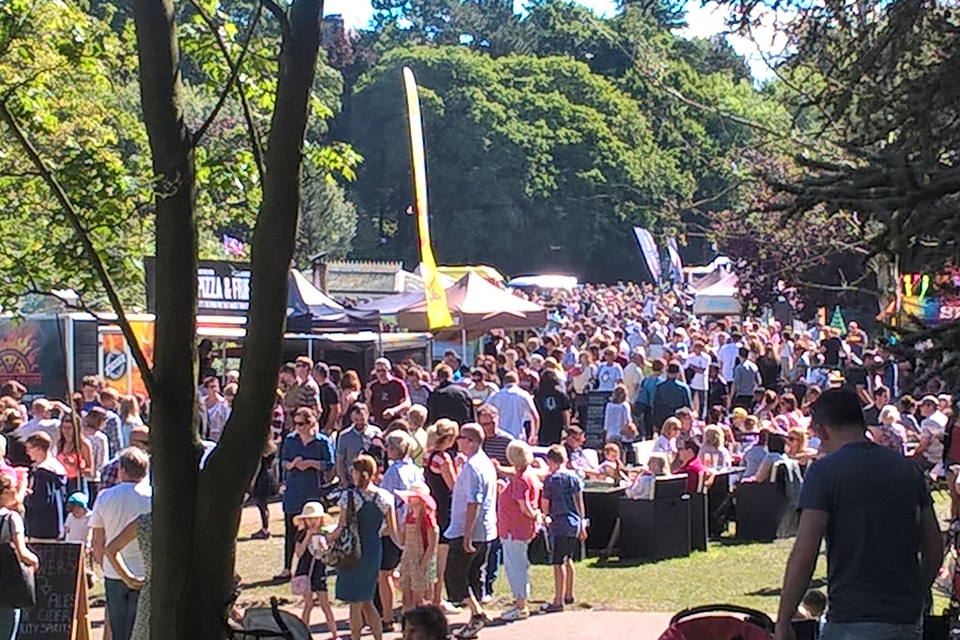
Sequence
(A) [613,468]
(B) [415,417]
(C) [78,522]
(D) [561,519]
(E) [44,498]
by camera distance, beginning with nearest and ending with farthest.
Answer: (C) [78,522], (E) [44,498], (D) [561,519], (B) [415,417], (A) [613,468]

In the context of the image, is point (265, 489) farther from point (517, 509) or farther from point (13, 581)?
point (13, 581)

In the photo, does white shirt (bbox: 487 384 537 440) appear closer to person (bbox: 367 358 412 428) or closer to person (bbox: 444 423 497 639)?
person (bbox: 367 358 412 428)

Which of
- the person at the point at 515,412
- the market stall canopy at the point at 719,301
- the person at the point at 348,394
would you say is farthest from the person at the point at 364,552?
the market stall canopy at the point at 719,301

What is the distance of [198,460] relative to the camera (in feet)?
17.2

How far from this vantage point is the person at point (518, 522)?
1225cm

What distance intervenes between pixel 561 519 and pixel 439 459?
47.5 inches

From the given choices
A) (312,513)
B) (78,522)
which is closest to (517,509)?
(312,513)

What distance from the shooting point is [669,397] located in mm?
20406

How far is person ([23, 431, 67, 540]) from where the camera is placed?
12.1m

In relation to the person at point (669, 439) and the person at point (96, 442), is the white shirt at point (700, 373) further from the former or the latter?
the person at point (96, 442)

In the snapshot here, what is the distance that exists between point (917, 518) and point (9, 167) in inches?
182

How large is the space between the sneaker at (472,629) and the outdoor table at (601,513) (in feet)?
11.6

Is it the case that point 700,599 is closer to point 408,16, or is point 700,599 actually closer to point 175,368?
point 175,368

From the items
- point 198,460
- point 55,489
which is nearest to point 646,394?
point 55,489
